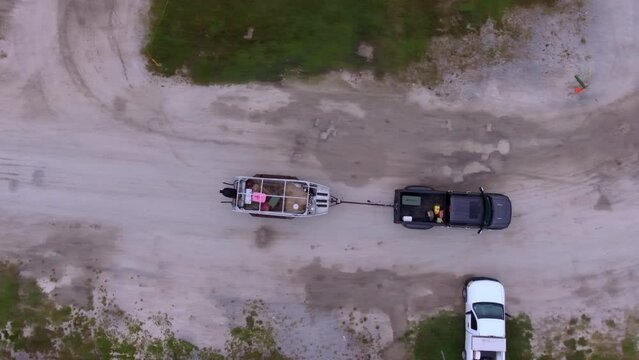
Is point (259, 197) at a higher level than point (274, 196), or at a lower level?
lower

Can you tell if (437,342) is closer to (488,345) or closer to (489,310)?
(488,345)

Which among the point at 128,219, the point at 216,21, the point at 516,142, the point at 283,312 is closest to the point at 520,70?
the point at 516,142

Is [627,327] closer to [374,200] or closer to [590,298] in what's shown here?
[590,298]

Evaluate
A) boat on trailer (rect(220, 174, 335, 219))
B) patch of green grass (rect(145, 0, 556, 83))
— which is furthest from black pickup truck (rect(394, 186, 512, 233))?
patch of green grass (rect(145, 0, 556, 83))

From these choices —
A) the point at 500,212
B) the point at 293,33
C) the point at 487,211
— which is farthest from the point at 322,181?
the point at 500,212

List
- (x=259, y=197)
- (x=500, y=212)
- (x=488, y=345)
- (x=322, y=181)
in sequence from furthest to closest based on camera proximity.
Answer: (x=322, y=181) < (x=500, y=212) < (x=259, y=197) < (x=488, y=345)

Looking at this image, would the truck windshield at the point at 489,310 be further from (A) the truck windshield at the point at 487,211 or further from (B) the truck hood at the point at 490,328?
(A) the truck windshield at the point at 487,211

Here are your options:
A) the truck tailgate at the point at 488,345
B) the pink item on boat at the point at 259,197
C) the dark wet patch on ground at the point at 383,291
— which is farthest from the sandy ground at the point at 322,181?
the truck tailgate at the point at 488,345
